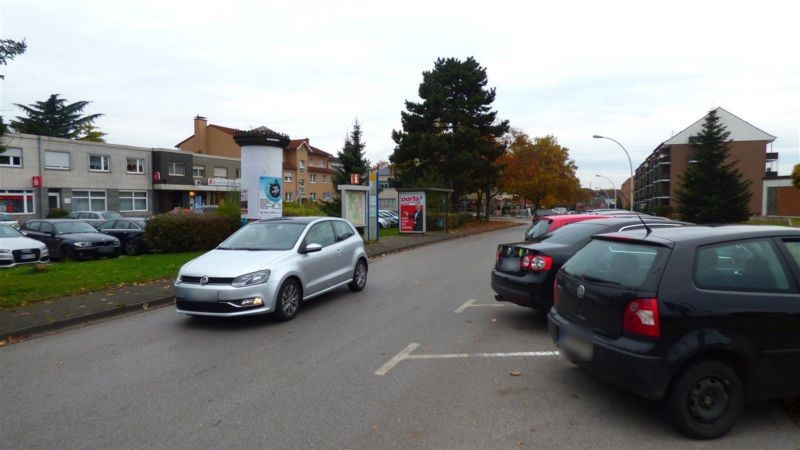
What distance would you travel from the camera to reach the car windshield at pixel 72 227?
646 inches

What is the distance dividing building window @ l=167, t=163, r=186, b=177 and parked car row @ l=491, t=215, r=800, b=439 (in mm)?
45815

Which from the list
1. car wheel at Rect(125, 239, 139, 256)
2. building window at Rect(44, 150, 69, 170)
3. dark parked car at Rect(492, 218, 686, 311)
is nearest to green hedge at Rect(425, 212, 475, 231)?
car wheel at Rect(125, 239, 139, 256)

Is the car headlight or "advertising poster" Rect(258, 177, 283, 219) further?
"advertising poster" Rect(258, 177, 283, 219)

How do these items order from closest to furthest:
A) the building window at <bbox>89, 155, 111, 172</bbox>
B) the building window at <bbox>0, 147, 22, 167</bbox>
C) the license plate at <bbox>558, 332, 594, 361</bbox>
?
1. the license plate at <bbox>558, 332, 594, 361</bbox>
2. the building window at <bbox>0, 147, 22, 167</bbox>
3. the building window at <bbox>89, 155, 111, 172</bbox>

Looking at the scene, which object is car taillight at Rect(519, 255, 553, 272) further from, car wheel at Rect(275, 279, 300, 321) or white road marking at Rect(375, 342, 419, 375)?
car wheel at Rect(275, 279, 300, 321)

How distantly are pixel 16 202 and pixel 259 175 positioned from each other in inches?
1035

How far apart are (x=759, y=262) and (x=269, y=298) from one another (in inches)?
220

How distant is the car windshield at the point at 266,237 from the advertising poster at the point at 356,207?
10459 millimetres

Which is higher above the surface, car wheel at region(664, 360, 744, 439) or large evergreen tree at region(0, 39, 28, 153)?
large evergreen tree at region(0, 39, 28, 153)

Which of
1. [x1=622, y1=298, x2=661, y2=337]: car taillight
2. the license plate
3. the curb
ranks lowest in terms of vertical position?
the curb

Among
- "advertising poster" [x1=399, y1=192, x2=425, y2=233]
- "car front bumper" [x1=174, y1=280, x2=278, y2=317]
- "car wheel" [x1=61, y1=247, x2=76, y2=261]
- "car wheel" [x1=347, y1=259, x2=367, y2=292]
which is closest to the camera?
"car front bumper" [x1=174, y1=280, x2=278, y2=317]

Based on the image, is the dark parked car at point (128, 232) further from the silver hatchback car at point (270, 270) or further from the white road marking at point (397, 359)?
the white road marking at point (397, 359)

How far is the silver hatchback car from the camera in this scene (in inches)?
273

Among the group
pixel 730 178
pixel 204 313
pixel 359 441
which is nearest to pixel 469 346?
pixel 359 441
